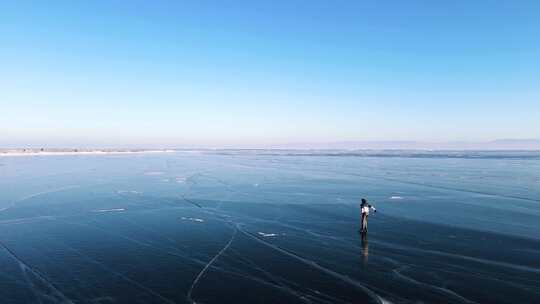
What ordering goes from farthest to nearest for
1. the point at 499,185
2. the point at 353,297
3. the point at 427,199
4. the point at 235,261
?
the point at 499,185 → the point at 427,199 → the point at 235,261 → the point at 353,297

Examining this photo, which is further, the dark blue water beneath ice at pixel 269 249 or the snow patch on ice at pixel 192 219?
the snow patch on ice at pixel 192 219

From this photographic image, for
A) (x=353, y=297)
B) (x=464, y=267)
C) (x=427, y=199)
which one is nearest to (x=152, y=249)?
(x=353, y=297)

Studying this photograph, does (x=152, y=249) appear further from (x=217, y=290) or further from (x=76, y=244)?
(x=217, y=290)

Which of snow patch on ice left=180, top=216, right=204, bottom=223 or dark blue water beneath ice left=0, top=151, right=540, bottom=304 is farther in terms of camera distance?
snow patch on ice left=180, top=216, right=204, bottom=223

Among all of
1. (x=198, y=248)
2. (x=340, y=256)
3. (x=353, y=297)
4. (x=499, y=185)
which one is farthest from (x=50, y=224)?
(x=499, y=185)

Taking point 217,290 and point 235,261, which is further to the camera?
point 235,261

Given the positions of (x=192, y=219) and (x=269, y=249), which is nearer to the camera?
(x=269, y=249)

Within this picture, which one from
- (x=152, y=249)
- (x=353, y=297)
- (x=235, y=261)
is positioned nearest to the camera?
(x=353, y=297)
